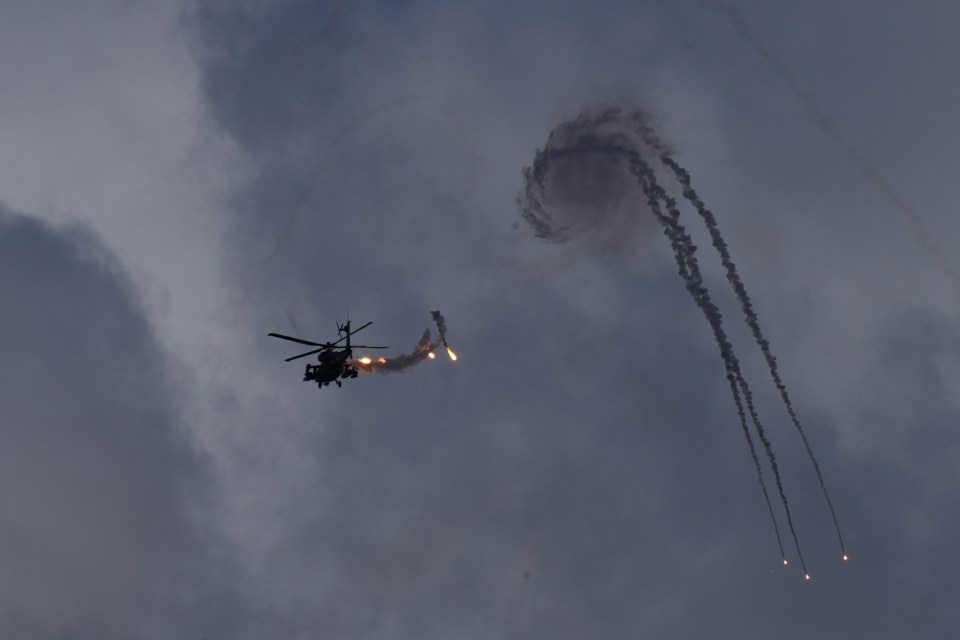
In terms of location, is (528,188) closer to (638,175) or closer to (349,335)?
(638,175)

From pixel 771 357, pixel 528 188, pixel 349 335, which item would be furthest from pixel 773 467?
pixel 349 335

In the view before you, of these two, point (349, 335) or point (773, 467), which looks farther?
point (349, 335)

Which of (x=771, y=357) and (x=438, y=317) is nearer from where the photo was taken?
(x=771, y=357)

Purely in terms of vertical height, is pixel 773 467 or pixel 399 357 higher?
pixel 399 357

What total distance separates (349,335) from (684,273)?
120ft

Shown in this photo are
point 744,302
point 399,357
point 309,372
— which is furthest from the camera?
point 399,357

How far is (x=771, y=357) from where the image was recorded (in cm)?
7731

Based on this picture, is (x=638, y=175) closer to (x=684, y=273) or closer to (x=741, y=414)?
(x=684, y=273)

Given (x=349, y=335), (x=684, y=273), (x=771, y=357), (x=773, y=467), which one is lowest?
(x=773, y=467)

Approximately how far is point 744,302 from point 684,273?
20.2ft

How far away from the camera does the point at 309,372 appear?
288 ft

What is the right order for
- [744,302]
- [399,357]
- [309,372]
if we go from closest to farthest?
[744,302]
[309,372]
[399,357]

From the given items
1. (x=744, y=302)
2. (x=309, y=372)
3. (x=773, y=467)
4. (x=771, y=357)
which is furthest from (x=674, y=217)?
(x=309, y=372)

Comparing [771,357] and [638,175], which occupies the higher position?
[638,175]
